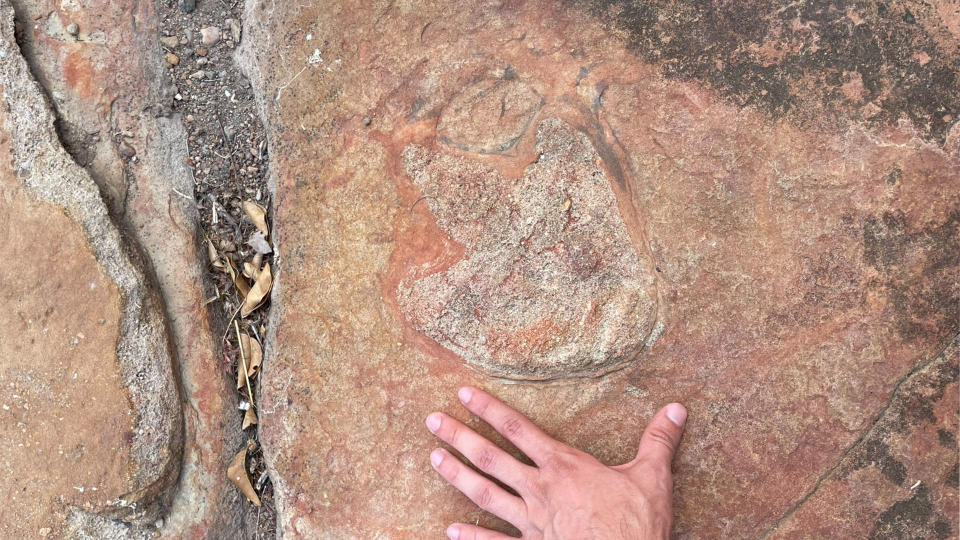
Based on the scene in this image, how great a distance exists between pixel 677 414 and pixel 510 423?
1.36 feet

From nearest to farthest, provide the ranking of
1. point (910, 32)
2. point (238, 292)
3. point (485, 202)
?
point (910, 32)
point (485, 202)
point (238, 292)

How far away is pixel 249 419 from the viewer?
6.55 feet

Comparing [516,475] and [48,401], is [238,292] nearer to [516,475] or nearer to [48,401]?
[48,401]

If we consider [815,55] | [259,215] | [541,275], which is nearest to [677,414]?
[541,275]

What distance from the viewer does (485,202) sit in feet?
5.74

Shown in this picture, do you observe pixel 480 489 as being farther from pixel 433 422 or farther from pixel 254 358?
pixel 254 358

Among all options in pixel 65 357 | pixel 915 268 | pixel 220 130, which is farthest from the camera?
pixel 220 130

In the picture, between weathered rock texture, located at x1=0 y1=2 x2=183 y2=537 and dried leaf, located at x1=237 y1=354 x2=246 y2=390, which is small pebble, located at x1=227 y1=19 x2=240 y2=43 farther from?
dried leaf, located at x1=237 y1=354 x2=246 y2=390

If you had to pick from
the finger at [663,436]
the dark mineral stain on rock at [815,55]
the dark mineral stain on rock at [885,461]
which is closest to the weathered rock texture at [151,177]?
the finger at [663,436]

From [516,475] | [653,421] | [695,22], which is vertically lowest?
[516,475]

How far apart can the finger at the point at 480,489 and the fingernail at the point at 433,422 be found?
0.06 m

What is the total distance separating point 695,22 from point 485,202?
2.28 feet

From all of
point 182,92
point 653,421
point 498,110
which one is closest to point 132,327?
point 182,92

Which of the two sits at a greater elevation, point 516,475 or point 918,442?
point 918,442
